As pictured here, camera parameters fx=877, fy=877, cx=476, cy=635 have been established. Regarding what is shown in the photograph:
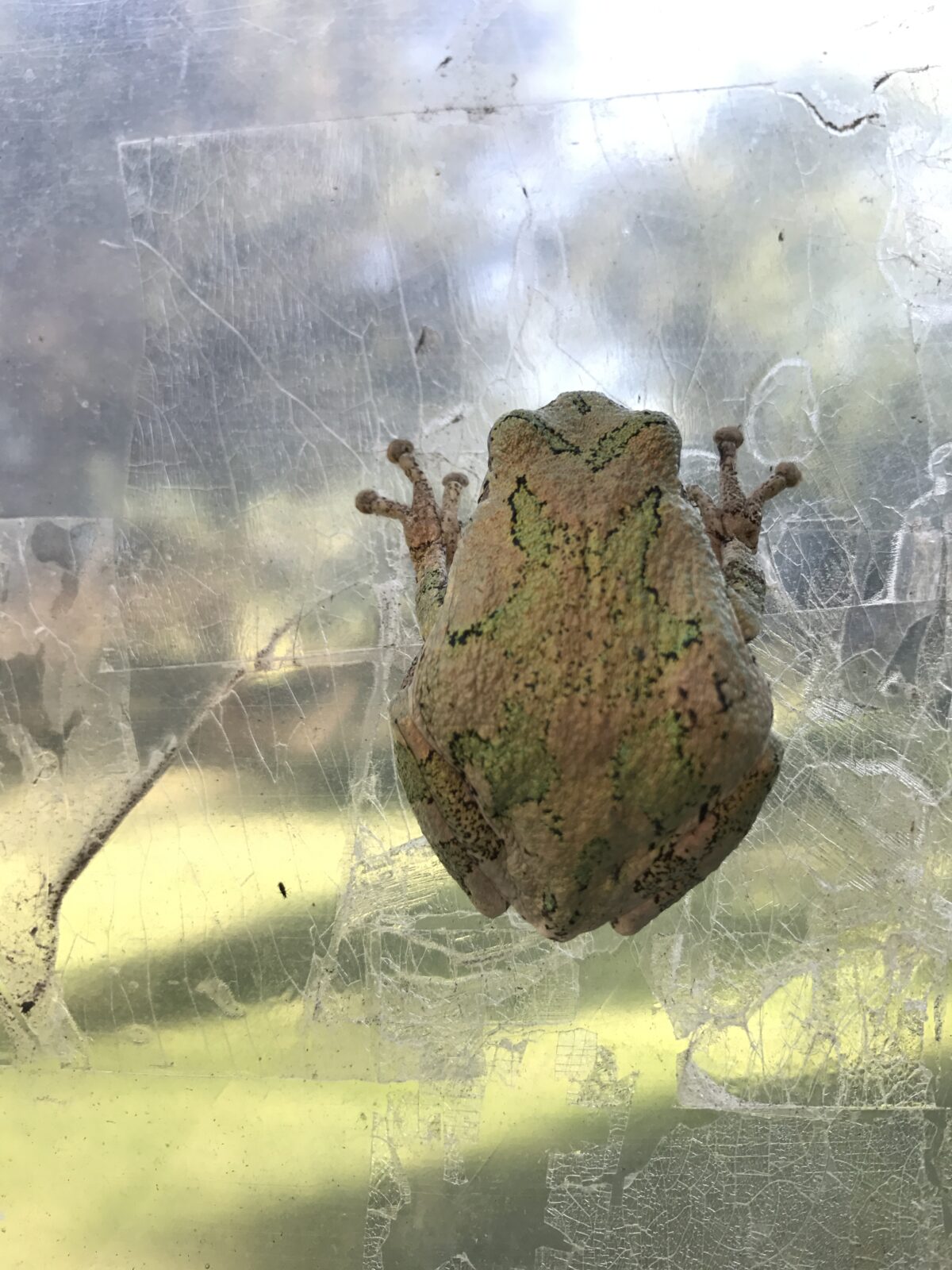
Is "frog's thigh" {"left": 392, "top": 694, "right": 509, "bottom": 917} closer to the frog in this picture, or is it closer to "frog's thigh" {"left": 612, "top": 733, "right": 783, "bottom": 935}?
the frog

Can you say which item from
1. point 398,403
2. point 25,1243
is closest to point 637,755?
point 398,403

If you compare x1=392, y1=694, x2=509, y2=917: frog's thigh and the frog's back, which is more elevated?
the frog's back

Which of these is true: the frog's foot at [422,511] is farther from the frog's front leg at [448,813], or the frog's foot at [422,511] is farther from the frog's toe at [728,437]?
the frog's toe at [728,437]

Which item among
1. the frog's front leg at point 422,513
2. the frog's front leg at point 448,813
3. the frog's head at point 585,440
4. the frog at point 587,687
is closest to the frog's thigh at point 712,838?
the frog at point 587,687

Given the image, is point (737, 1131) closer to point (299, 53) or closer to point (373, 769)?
point (373, 769)

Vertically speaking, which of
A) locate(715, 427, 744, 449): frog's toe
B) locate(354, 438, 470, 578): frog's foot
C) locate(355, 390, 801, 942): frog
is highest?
locate(715, 427, 744, 449): frog's toe

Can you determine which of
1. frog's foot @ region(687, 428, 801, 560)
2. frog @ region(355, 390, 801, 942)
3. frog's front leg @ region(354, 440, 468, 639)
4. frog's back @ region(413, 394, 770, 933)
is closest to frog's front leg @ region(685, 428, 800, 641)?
frog's foot @ region(687, 428, 801, 560)
